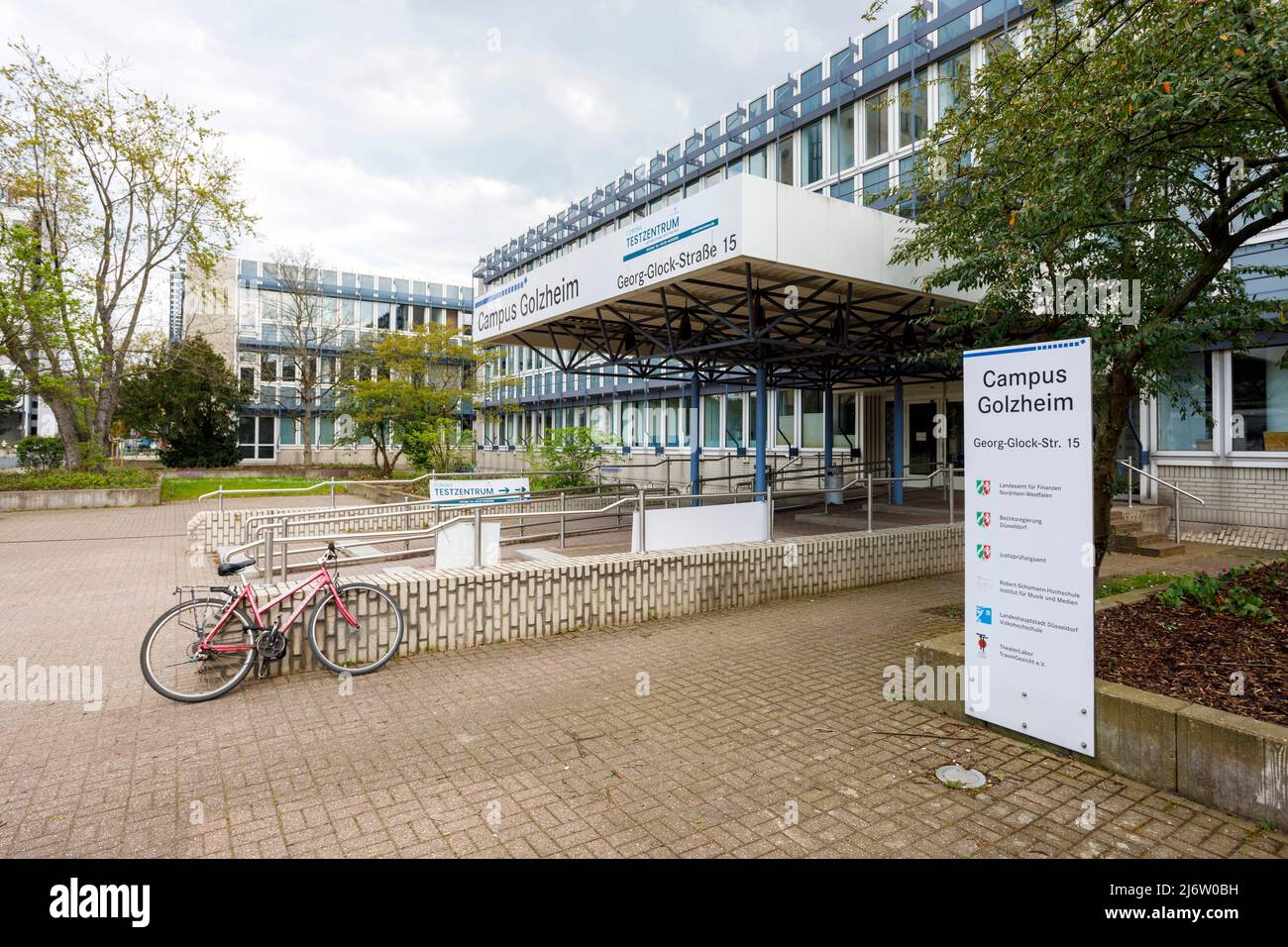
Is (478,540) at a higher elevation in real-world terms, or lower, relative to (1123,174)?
lower

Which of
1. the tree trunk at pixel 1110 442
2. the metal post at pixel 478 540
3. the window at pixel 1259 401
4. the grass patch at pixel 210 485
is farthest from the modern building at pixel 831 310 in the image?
the grass patch at pixel 210 485

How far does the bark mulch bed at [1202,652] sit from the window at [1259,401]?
970cm

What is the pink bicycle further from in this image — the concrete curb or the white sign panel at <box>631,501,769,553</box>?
the concrete curb

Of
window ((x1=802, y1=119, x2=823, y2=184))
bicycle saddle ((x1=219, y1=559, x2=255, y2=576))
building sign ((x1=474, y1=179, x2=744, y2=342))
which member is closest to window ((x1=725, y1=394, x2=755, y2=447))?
window ((x1=802, y1=119, x2=823, y2=184))

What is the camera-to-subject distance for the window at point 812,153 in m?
21.7

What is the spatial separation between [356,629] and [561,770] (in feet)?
8.57

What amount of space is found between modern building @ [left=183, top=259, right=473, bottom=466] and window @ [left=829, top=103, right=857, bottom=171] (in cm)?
2628

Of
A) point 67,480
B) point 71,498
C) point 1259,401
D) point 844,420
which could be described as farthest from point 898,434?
point 67,480

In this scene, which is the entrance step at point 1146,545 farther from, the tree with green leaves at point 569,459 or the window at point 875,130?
the window at point 875,130

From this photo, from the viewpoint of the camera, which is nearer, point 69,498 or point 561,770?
point 561,770

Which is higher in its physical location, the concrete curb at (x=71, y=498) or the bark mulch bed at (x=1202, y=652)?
the concrete curb at (x=71, y=498)

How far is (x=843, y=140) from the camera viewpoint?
68.5 ft

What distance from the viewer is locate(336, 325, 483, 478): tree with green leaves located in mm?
24578

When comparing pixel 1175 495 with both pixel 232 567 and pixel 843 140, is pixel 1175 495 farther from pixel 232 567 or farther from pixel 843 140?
pixel 232 567
